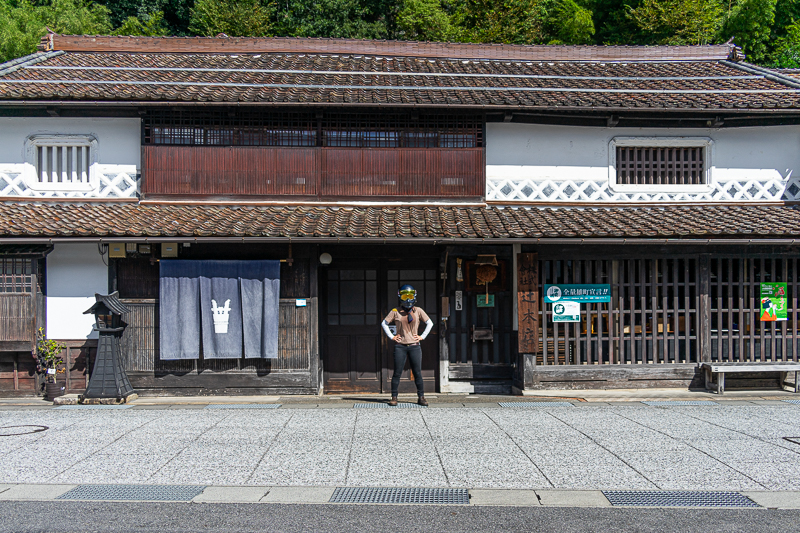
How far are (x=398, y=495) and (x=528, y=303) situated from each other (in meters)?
6.05

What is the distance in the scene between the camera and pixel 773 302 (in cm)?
1143

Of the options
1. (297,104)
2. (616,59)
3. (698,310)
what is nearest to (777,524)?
(698,310)

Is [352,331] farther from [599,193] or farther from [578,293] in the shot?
[599,193]

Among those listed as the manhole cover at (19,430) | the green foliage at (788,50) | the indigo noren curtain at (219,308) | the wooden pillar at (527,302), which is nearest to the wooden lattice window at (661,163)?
the wooden pillar at (527,302)

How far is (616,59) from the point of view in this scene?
1588 centimetres

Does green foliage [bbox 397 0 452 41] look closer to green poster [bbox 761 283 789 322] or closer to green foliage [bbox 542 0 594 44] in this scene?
green foliage [bbox 542 0 594 44]

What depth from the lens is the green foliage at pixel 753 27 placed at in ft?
82.6

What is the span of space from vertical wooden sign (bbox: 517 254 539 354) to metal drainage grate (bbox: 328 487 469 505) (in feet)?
18.3

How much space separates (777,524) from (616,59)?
13623mm

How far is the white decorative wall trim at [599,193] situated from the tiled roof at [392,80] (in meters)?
1.53

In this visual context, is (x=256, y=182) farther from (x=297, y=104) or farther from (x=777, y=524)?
(x=777, y=524)

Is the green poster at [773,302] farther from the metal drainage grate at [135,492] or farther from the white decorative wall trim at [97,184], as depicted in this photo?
the white decorative wall trim at [97,184]

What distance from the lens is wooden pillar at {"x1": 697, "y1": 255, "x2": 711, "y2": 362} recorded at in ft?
37.1

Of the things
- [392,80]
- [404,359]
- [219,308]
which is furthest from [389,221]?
[392,80]
